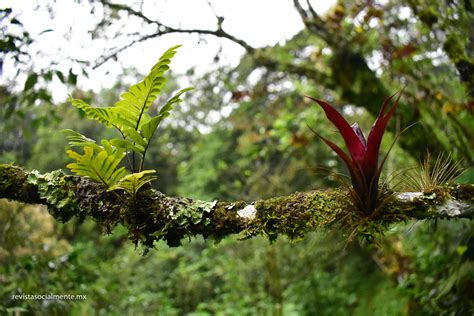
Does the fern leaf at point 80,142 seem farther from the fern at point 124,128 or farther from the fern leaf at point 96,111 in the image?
the fern leaf at point 96,111

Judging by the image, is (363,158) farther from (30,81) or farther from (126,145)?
(30,81)

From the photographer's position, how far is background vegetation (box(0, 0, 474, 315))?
306 centimetres

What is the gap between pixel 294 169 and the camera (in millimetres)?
4328

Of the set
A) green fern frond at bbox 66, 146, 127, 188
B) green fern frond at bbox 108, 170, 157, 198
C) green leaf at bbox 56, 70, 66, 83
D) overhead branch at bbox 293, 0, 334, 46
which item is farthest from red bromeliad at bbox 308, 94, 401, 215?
overhead branch at bbox 293, 0, 334, 46

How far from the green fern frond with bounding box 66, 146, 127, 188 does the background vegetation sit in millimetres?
552

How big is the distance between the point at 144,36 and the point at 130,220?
1.87 meters

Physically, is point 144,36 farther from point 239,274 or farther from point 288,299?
point 288,299

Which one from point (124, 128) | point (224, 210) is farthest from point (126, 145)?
point (224, 210)

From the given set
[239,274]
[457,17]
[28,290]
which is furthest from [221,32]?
[239,274]

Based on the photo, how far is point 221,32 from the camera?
3428mm

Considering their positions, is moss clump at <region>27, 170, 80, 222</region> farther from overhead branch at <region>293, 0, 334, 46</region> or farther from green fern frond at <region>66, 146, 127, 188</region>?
overhead branch at <region>293, 0, 334, 46</region>

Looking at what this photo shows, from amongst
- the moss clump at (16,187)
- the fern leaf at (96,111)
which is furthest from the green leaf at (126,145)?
the moss clump at (16,187)

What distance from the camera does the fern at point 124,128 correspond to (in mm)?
1686

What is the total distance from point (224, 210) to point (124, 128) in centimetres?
55
